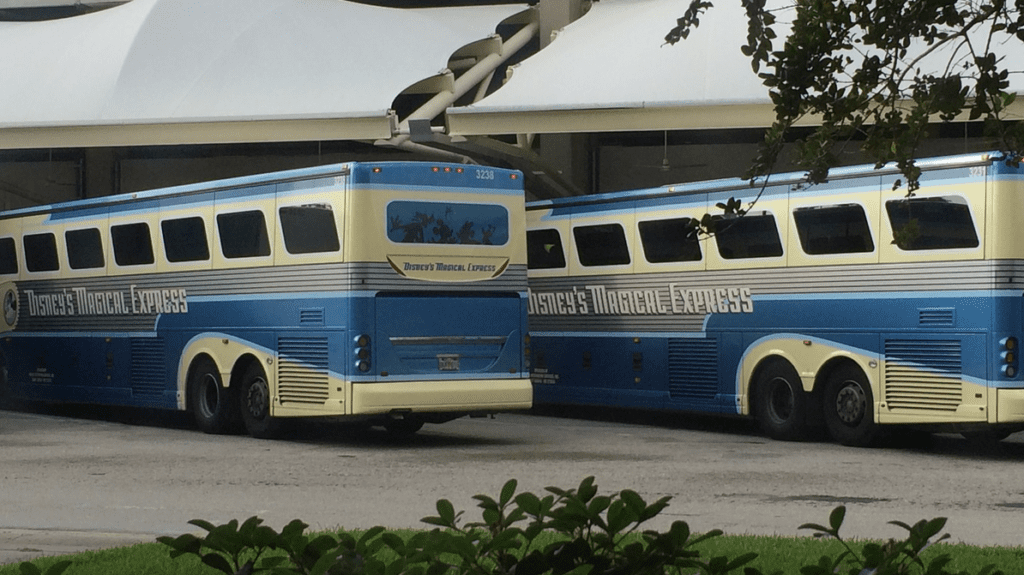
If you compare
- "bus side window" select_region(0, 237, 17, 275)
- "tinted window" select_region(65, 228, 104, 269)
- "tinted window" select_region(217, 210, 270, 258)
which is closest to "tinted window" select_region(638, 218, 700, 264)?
"tinted window" select_region(217, 210, 270, 258)

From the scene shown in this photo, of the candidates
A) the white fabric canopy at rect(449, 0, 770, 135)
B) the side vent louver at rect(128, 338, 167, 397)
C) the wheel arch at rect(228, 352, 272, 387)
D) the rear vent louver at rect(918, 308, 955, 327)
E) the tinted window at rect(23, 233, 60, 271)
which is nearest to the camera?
the rear vent louver at rect(918, 308, 955, 327)

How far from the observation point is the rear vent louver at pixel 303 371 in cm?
1722

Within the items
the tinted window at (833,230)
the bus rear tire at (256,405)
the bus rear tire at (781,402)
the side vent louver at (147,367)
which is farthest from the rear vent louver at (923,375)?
the side vent louver at (147,367)

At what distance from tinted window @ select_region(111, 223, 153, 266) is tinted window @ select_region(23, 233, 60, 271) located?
1.82 meters

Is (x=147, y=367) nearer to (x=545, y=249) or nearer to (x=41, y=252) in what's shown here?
(x=41, y=252)

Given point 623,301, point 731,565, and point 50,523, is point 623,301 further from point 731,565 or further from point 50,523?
point 731,565

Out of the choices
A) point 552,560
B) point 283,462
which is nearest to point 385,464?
point 283,462

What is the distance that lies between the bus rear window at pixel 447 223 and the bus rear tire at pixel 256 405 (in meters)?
2.32

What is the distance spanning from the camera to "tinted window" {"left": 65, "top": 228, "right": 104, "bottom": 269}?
21.3 metres

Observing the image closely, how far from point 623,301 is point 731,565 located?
1650 cm

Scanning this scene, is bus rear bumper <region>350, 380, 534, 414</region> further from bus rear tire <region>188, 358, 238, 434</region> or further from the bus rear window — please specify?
bus rear tire <region>188, 358, 238, 434</region>

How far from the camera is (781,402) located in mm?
18469

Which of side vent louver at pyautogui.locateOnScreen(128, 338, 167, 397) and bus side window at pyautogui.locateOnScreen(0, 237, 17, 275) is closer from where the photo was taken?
side vent louver at pyautogui.locateOnScreen(128, 338, 167, 397)

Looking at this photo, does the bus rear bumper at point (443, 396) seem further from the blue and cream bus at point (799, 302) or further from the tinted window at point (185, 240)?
the tinted window at point (185, 240)
